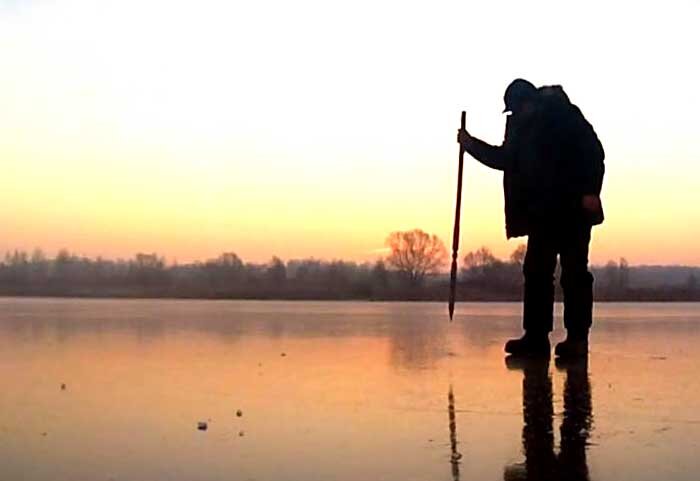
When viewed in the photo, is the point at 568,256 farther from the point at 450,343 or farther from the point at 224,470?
the point at 224,470

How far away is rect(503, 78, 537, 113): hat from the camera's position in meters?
7.18

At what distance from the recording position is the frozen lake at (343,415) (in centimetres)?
337

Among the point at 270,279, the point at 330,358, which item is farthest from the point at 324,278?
the point at 330,358

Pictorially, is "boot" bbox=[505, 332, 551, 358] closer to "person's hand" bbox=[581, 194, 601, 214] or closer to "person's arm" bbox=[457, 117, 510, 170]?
"person's hand" bbox=[581, 194, 601, 214]

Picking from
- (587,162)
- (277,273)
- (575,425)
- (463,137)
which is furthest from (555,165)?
(277,273)

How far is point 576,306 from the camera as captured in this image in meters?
7.05

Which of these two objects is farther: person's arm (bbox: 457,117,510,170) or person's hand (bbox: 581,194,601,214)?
person's arm (bbox: 457,117,510,170)

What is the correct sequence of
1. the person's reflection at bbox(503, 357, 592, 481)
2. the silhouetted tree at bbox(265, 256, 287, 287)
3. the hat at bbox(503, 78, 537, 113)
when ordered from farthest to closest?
1. the silhouetted tree at bbox(265, 256, 287, 287)
2. the hat at bbox(503, 78, 537, 113)
3. the person's reflection at bbox(503, 357, 592, 481)

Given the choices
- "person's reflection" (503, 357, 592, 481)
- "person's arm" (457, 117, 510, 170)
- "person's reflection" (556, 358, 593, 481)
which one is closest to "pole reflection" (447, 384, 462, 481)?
"person's reflection" (503, 357, 592, 481)

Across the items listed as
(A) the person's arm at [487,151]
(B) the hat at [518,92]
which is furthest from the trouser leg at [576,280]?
(B) the hat at [518,92]

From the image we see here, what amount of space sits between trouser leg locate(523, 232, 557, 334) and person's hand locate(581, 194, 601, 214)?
369 mm

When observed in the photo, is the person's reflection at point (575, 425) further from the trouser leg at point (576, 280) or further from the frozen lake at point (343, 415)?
the trouser leg at point (576, 280)

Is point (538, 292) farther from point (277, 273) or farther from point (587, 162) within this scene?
point (277, 273)

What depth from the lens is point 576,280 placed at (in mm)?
7082
